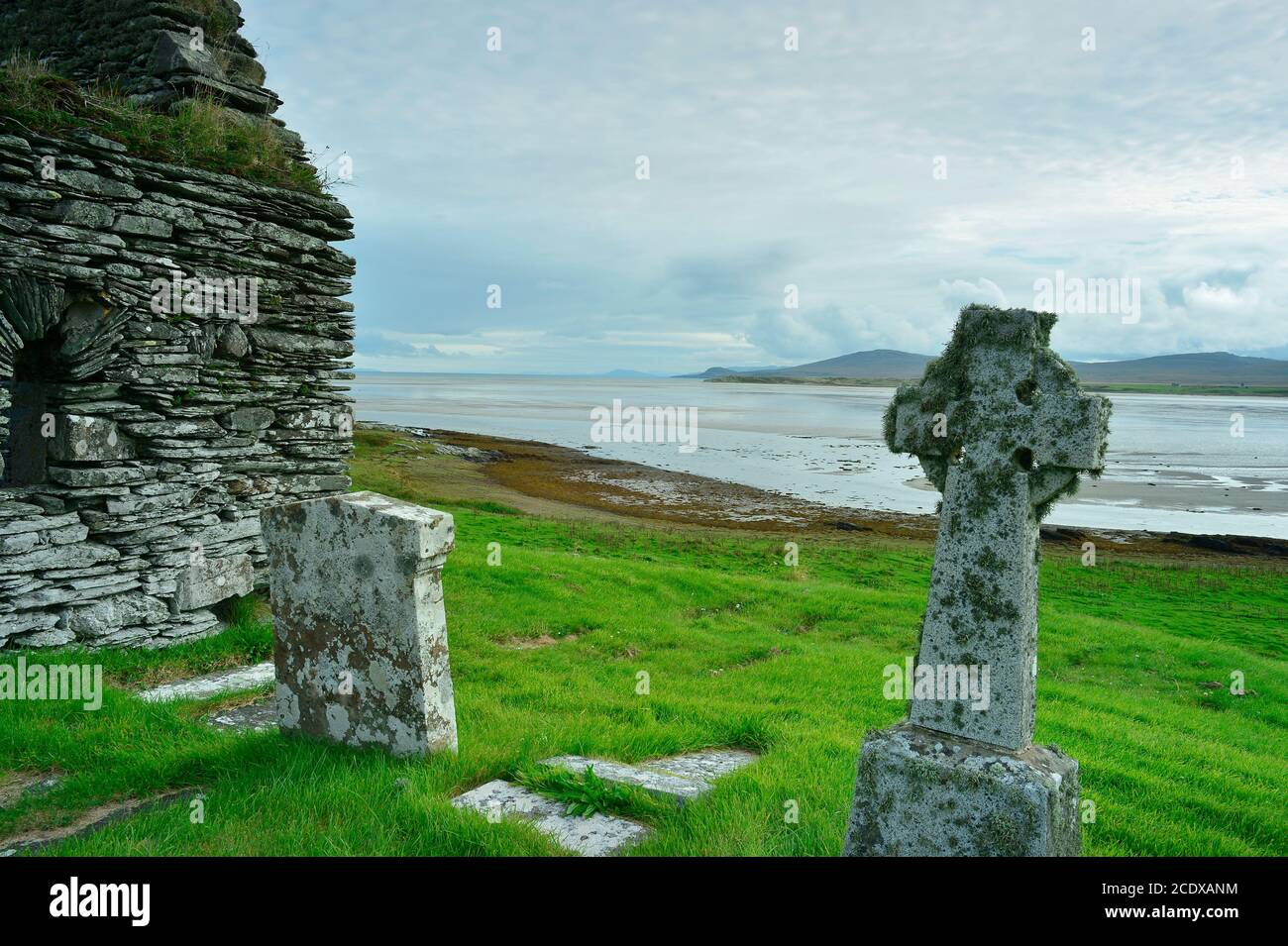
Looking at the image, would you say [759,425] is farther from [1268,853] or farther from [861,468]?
[1268,853]

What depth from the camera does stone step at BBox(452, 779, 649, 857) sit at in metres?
4.69

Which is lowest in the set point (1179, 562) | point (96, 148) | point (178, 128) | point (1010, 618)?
point (1179, 562)

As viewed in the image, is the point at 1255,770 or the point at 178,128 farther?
the point at 178,128

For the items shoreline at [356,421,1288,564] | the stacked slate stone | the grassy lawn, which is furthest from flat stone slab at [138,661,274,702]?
shoreline at [356,421,1288,564]

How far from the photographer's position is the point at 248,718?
23.7ft

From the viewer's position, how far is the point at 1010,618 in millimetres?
3758

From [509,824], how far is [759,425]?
8314 centimetres

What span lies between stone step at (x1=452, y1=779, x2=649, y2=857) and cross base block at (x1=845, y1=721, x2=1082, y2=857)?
1.41 m

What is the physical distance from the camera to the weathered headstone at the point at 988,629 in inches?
144

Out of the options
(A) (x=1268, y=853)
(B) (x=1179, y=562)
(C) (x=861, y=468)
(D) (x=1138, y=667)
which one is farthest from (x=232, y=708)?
(C) (x=861, y=468)
